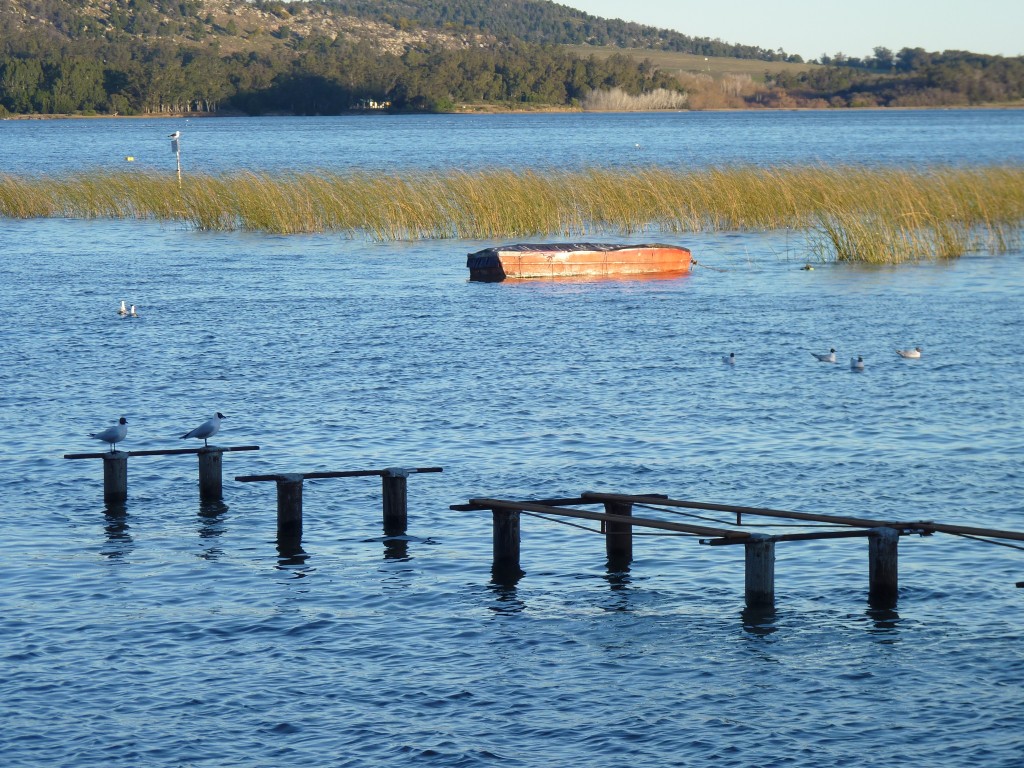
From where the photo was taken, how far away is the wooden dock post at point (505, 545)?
1338cm

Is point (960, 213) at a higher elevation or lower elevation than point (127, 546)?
higher

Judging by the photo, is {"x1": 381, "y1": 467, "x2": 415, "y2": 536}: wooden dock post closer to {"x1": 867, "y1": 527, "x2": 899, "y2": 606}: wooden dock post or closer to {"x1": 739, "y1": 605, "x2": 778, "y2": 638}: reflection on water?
{"x1": 739, "y1": 605, "x2": 778, "y2": 638}: reflection on water

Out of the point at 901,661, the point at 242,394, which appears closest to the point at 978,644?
the point at 901,661

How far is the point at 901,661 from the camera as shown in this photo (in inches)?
444

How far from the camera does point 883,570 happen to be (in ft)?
40.6

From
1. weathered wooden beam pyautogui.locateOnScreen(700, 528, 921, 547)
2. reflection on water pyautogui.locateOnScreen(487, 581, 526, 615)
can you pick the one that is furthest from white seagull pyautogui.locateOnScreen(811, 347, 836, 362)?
reflection on water pyautogui.locateOnScreen(487, 581, 526, 615)

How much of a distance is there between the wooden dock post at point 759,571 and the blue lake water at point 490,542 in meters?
0.19

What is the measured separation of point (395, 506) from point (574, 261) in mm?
22580

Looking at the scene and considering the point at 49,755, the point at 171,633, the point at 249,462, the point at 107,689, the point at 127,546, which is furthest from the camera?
the point at 249,462

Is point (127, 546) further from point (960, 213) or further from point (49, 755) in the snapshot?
point (960, 213)

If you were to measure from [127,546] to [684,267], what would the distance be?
25.1m

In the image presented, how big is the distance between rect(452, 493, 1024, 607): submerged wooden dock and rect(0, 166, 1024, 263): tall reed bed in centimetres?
2537

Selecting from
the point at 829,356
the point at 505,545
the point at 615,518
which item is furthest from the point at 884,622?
the point at 829,356

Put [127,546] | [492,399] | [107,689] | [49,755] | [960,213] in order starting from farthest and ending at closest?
[960,213] < [492,399] < [127,546] < [107,689] < [49,755]
